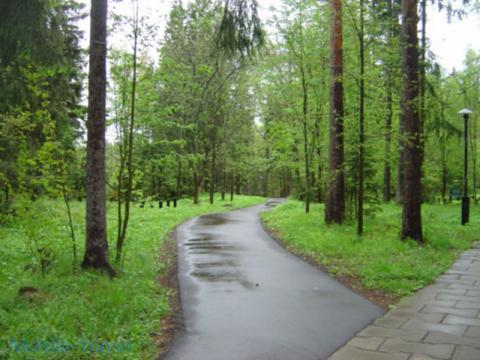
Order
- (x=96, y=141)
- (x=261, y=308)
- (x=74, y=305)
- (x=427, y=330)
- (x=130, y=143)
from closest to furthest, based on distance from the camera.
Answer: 1. (x=427, y=330)
2. (x=74, y=305)
3. (x=261, y=308)
4. (x=96, y=141)
5. (x=130, y=143)

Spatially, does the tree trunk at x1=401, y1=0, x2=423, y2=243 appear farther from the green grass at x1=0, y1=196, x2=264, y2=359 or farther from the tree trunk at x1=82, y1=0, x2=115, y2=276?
the tree trunk at x1=82, y1=0, x2=115, y2=276

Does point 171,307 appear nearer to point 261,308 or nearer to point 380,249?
point 261,308

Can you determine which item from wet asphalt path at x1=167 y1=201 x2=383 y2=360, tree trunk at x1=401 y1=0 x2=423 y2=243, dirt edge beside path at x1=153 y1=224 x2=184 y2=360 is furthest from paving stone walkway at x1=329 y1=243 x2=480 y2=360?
tree trunk at x1=401 y1=0 x2=423 y2=243

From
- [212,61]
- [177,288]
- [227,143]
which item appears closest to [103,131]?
[177,288]

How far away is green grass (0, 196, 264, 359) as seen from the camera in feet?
13.2

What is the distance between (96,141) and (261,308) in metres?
3.58

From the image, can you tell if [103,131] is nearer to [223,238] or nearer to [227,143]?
[223,238]

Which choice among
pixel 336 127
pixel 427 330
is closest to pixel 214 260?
pixel 427 330

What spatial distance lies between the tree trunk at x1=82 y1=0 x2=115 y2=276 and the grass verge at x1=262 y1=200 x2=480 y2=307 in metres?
4.04

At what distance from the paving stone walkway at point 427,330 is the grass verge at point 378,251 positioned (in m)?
0.44

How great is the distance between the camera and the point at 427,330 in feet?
15.2

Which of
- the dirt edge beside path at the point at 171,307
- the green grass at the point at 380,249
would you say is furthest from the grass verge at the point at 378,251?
the dirt edge beside path at the point at 171,307

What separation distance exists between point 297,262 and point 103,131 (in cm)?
443

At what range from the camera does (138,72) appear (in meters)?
8.02
